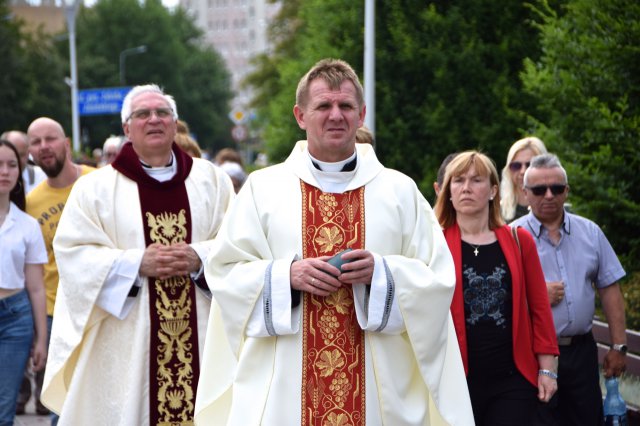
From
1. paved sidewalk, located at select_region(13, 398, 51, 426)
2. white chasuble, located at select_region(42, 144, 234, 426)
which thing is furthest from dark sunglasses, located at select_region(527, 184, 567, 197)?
paved sidewalk, located at select_region(13, 398, 51, 426)

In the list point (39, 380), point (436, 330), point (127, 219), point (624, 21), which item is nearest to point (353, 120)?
point (436, 330)

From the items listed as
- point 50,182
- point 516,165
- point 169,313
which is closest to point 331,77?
point 169,313

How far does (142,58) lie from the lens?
232 feet

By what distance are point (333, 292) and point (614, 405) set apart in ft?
7.59

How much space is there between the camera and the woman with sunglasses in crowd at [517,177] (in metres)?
8.09

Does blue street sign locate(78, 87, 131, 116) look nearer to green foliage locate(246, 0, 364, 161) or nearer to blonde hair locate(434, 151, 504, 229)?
green foliage locate(246, 0, 364, 161)

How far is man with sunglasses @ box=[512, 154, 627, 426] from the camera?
6395mm

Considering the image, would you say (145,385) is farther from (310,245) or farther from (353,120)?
(353,120)

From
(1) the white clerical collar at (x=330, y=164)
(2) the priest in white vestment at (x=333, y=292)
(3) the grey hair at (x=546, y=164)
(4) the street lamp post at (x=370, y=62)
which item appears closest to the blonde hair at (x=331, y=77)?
(2) the priest in white vestment at (x=333, y=292)

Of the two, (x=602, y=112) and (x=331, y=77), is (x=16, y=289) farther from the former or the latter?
(x=602, y=112)

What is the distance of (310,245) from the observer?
485 cm

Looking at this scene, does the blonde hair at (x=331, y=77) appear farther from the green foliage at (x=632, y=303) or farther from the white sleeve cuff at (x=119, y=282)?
the green foliage at (x=632, y=303)

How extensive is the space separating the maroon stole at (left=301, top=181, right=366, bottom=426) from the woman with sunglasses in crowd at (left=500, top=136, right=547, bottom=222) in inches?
133

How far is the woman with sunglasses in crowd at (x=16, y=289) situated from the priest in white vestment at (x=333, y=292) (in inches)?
94.3
